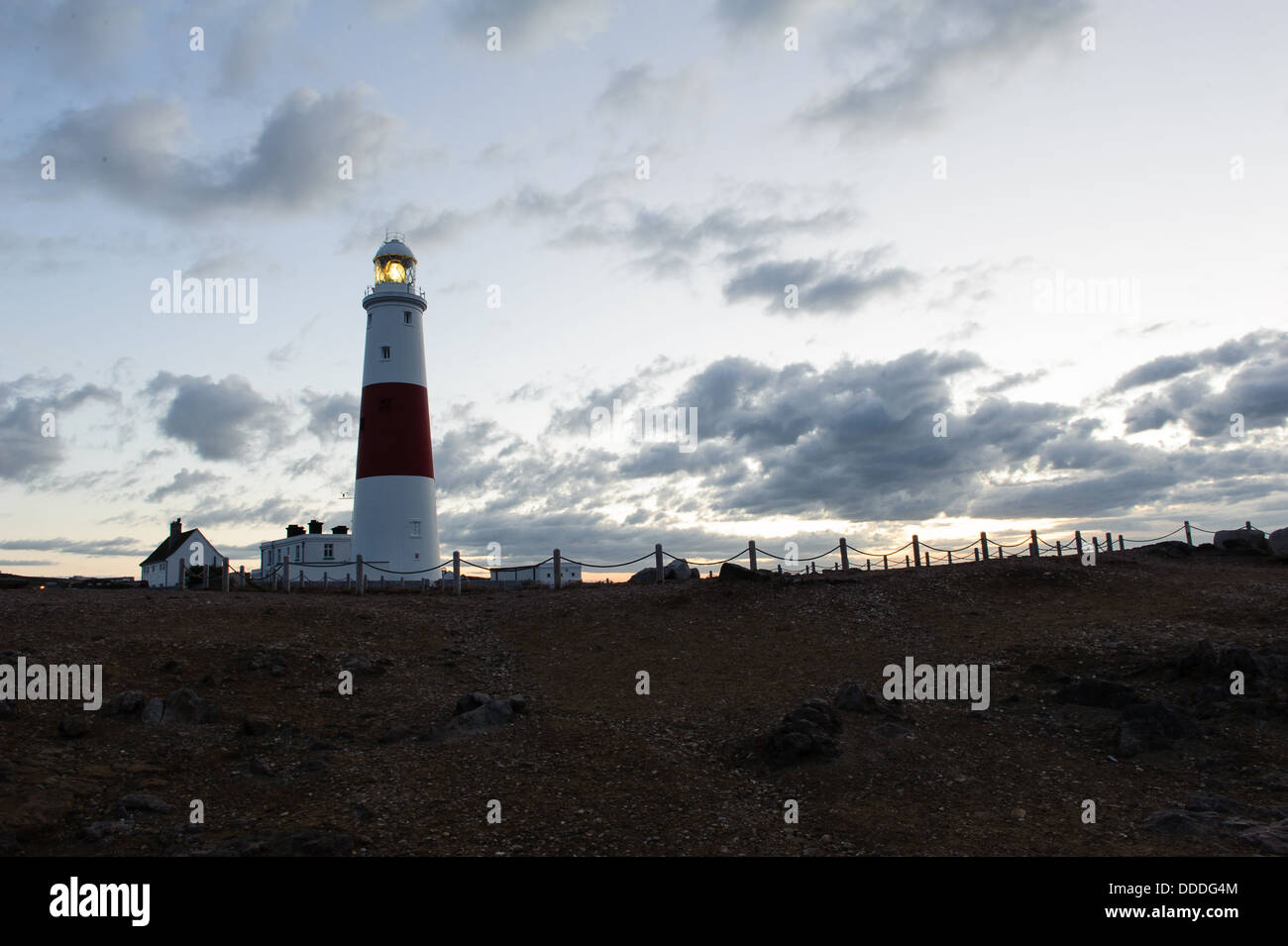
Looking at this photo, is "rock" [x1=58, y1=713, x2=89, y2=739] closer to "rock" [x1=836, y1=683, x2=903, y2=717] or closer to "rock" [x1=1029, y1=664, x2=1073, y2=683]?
"rock" [x1=836, y1=683, x2=903, y2=717]

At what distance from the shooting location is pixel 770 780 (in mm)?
11969

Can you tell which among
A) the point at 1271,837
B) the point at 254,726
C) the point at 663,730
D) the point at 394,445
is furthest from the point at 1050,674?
the point at 394,445

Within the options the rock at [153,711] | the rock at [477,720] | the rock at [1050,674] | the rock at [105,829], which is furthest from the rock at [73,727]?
the rock at [1050,674]

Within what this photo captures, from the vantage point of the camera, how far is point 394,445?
35062mm

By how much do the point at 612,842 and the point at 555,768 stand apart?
267 centimetres

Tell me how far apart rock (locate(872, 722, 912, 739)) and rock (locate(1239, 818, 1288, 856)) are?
15.9ft

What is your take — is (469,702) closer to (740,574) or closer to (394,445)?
(740,574)

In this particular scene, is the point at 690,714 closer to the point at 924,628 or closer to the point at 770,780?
the point at 770,780

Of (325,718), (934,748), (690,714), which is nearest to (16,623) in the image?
(325,718)

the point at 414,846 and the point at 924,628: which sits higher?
the point at 924,628

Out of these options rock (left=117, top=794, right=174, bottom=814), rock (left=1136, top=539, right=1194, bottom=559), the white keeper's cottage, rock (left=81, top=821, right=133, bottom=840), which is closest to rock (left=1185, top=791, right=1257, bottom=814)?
rock (left=117, top=794, right=174, bottom=814)

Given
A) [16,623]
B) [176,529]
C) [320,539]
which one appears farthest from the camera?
[176,529]

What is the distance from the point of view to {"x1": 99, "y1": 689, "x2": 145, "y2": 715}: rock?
13.7 m

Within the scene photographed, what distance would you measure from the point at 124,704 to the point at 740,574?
17.7m
